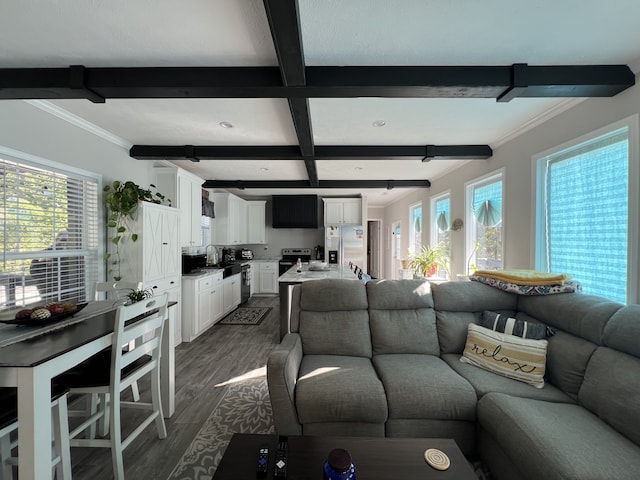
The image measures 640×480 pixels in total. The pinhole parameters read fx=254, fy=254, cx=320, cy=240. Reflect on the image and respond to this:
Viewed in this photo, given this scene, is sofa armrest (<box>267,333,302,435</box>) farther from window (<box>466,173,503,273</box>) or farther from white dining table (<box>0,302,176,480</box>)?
window (<box>466,173,503,273</box>)

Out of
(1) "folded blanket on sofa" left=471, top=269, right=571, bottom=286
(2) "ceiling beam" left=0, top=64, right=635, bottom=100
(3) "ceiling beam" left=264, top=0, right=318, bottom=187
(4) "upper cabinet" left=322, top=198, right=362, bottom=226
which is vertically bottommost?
(1) "folded blanket on sofa" left=471, top=269, right=571, bottom=286

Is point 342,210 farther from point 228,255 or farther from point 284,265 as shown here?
point 228,255

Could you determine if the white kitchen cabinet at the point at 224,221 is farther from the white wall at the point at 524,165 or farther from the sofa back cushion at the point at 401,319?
the white wall at the point at 524,165

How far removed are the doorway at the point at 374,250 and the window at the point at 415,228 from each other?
86.1 inches

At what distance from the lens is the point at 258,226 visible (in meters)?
6.49

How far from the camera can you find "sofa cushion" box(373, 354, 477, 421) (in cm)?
154

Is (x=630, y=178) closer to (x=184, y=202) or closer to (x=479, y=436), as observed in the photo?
(x=479, y=436)

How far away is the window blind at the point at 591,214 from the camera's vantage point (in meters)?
1.88

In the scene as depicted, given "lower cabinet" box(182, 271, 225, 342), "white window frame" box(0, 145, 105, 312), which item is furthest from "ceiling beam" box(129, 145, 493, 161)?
"lower cabinet" box(182, 271, 225, 342)

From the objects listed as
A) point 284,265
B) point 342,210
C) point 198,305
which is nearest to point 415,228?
point 342,210

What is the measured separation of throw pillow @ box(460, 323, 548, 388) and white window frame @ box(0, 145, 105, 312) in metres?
3.59

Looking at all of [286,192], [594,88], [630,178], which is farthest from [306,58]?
[286,192]

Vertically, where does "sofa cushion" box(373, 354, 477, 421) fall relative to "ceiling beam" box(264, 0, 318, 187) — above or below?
below

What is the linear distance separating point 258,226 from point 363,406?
5.46 metres
